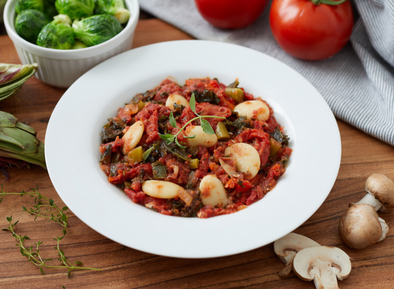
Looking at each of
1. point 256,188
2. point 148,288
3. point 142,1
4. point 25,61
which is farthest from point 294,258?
point 142,1

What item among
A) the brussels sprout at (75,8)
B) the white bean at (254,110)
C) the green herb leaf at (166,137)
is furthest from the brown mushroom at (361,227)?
the brussels sprout at (75,8)

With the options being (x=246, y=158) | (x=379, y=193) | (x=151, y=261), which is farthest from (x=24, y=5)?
(x=379, y=193)

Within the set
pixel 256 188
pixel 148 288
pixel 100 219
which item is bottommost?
pixel 148 288

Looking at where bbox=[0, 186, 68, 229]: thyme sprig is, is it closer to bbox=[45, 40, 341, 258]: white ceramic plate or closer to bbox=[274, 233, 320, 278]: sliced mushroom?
bbox=[45, 40, 341, 258]: white ceramic plate

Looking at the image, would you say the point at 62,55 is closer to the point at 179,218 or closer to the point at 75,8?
the point at 75,8

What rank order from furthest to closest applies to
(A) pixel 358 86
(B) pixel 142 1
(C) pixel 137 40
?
(B) pixel 142 1 < (C) pixel 137 40 < (A) pixel 358 86

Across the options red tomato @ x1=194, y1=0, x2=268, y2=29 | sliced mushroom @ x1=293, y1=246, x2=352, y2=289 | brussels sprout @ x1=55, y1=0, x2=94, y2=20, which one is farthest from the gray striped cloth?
sliced mushroom @ x1=293, y1=246, x2=352, y2=289

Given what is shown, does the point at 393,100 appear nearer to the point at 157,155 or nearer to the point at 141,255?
the point at 157,155
